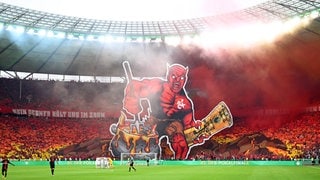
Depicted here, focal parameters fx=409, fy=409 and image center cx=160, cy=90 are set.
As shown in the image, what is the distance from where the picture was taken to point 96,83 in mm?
84312

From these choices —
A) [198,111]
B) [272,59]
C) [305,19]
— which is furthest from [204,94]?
[305,19]

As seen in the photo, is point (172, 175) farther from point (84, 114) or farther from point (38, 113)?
point (84, 114)

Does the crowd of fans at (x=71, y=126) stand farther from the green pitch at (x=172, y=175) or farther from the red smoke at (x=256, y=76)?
the green pitch at (x=172, y=175)

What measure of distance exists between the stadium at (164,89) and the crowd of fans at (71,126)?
20 cm

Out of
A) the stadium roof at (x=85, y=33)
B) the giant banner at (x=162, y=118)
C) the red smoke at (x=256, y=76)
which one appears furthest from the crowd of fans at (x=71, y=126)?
the giant banner at (x=162, y=118)

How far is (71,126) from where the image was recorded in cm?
7688

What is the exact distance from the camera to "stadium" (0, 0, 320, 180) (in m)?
56.9

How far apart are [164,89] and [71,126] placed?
28831mm

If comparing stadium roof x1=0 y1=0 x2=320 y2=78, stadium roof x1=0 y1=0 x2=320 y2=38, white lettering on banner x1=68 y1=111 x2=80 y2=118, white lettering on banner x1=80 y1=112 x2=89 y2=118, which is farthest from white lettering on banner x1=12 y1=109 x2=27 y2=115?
stadium roof x1=0 y1=0 x2=320 y2=38

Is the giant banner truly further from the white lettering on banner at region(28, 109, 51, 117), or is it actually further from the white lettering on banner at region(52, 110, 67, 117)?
the white lettering on banner at region(28, 109, 51, 117)

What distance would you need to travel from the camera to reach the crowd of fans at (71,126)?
6625cm

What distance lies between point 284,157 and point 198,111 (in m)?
20.2

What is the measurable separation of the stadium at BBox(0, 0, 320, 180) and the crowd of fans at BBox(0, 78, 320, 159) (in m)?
0.20

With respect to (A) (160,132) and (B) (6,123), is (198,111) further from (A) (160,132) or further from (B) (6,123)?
(B) (6,123)
